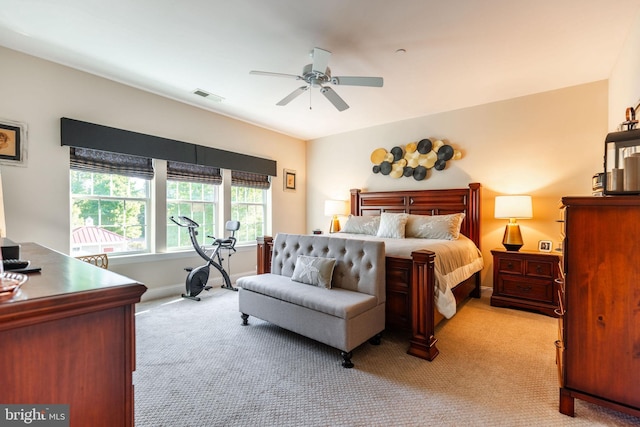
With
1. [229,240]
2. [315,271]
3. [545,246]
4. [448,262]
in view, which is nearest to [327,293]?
[315,271]

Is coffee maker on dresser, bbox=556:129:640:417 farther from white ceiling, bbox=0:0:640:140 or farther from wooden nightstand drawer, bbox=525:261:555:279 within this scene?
wooden nightstand drawer, bbox=525:261:555:279

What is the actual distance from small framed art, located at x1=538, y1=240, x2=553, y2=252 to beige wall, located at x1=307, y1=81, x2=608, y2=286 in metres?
0.10

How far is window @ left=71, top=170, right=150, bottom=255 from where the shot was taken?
3.46 m

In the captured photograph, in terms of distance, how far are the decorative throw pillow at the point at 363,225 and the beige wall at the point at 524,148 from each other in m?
0.89

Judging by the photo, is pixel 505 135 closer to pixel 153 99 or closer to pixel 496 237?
pixel 496 237

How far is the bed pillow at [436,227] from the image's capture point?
12.6 feet

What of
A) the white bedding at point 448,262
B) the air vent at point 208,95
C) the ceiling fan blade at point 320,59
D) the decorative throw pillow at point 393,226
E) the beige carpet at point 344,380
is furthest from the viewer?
the decorative throw pillow at point 393,226

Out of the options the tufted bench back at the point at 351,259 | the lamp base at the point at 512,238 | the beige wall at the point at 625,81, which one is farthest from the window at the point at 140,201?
the beige wall at the point at 625,81

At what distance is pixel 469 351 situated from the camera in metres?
2.55

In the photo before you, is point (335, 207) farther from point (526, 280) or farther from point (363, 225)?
point (526, 280)

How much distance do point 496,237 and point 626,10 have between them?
2.70 meters

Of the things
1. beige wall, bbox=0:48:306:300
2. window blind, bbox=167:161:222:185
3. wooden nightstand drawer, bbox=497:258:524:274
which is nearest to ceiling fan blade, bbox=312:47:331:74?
beige wall, bbox=0:48:306:300

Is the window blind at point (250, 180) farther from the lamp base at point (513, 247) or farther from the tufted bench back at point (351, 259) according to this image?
the lamp base at point (513, 247)

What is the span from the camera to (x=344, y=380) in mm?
2104
